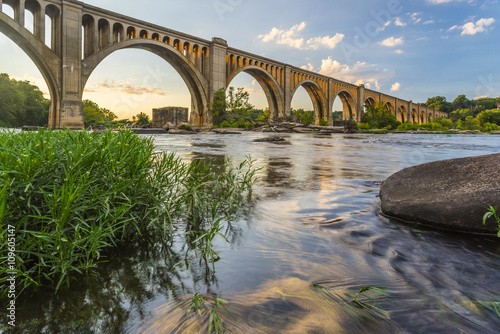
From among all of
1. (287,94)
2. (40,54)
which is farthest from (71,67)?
(287,94)

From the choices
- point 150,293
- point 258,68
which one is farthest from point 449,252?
point 258,68

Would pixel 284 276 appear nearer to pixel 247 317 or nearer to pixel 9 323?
pixel 247 317

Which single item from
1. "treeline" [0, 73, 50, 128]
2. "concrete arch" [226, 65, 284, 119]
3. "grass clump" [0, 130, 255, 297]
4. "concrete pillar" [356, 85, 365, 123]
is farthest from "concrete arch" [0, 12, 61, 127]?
"concrete pillar" [356, 85, 365, 123]

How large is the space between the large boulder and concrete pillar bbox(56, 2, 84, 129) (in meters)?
25.7

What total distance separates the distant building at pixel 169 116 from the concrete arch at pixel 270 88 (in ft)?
35.2

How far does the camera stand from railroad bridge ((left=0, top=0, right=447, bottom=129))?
22.6 m

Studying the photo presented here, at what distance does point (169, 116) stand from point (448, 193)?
39522 mm

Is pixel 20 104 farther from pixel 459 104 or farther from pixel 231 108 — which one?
pixel 459 104

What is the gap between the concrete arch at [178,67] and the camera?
25531mm

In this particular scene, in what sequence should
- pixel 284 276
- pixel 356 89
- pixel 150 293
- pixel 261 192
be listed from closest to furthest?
1. pixel 150 293
2. pixel 284 276
3. pixel 261 192
4. pixel 356 89

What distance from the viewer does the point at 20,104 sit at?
3838cm

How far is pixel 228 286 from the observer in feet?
4.35

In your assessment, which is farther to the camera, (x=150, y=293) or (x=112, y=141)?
(x=112, y=141)

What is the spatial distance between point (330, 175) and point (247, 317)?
3.81m
